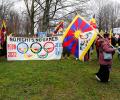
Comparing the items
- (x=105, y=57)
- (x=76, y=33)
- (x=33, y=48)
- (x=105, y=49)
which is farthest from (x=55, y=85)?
(x=33, y=48)

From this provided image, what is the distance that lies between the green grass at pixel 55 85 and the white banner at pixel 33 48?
398cm

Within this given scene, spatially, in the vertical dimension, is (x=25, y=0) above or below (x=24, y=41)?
above

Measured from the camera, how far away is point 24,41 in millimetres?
18875

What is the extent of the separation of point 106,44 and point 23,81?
293 cm

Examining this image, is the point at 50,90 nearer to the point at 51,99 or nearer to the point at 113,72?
the point at 51,99

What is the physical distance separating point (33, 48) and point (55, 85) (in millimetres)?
8117

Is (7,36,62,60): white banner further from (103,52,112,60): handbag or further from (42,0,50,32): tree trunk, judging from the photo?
(42,0,50,32): tree trunk

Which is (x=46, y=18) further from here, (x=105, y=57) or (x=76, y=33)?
(x=105, y=57)

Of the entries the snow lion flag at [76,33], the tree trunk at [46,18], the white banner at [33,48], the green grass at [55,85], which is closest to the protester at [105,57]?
the green grass at [55,85]

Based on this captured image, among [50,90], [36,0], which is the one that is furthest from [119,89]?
[36,0]

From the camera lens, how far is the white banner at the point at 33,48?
18.8 meters

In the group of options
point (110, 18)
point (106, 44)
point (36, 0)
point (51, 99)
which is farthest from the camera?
point (110, 18)

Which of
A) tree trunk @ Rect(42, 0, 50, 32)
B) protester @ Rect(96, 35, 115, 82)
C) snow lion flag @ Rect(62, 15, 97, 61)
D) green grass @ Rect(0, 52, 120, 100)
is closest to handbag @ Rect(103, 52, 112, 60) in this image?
protester @ Rect(96, 35, 115, 82)

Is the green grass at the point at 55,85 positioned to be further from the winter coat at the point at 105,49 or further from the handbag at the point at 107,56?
the handbag at the point at 107,56
